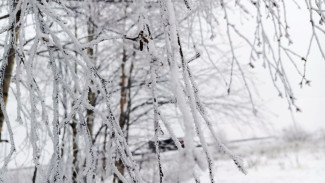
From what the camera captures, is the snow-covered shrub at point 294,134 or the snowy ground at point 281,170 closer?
the snowy ground at point 281,170

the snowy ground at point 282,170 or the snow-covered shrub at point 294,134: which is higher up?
the snow-covered shrub at point 294,134

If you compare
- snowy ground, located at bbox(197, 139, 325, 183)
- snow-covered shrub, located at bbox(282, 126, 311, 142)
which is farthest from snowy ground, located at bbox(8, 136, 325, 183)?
snow-covered shrub, located at bbox(282, 126, 311, 142)

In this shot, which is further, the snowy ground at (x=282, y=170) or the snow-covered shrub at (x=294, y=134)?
the snow-covered shrub at (x=294, y=134)

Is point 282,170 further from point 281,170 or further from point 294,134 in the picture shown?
point 294,134

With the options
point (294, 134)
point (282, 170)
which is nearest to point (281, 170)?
point (282, 170)

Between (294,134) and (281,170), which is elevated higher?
(294,134)

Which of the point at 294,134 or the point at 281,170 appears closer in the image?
the point at 281,170

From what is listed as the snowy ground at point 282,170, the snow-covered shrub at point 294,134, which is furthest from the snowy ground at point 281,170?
the snow-covered shrub at point 294,134

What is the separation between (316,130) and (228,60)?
1921cm

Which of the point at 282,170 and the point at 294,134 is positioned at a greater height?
the point at 294,134

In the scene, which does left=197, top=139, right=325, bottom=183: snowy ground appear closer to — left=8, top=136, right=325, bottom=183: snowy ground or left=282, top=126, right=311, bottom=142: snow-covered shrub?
left=8, top=136, right=325, bottom=183: snowy ground

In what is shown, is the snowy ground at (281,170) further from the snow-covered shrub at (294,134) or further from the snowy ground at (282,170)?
the snow-covered shrub at (294,134)

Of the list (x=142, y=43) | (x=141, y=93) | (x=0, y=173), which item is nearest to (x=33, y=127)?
(x=0, y=173)

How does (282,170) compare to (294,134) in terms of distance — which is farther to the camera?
(294,134)
